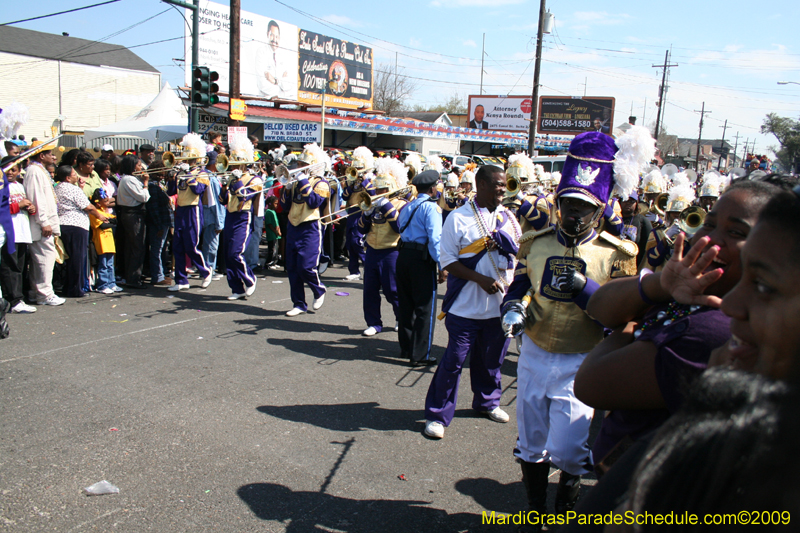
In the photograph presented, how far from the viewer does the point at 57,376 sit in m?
5.04

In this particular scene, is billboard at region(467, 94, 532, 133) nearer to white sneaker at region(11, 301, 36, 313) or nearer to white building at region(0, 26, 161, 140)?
white building at region(0, 26, 161, 140)

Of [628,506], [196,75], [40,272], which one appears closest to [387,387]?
[628,506]

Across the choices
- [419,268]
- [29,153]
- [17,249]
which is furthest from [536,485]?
[29,153]

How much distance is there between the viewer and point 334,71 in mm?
34938

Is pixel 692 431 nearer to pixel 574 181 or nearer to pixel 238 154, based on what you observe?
pixel 574 181

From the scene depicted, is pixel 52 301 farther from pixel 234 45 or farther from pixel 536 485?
pixel 234 45

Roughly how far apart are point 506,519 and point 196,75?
1199 centimetres

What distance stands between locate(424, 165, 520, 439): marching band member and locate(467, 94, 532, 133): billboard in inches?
1862

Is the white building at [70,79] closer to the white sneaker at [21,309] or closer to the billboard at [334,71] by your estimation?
the billboard at [334,71]

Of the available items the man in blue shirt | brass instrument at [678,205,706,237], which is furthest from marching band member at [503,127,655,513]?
the man in blue shirt

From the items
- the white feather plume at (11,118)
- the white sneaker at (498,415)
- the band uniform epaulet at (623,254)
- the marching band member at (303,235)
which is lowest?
the white sneaker at (498,415)

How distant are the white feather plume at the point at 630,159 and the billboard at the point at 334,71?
3053 centimetres

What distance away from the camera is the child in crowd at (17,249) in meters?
6.99

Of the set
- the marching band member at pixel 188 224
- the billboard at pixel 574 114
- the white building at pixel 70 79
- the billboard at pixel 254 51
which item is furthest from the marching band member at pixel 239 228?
the billboard at pixel 574 114
